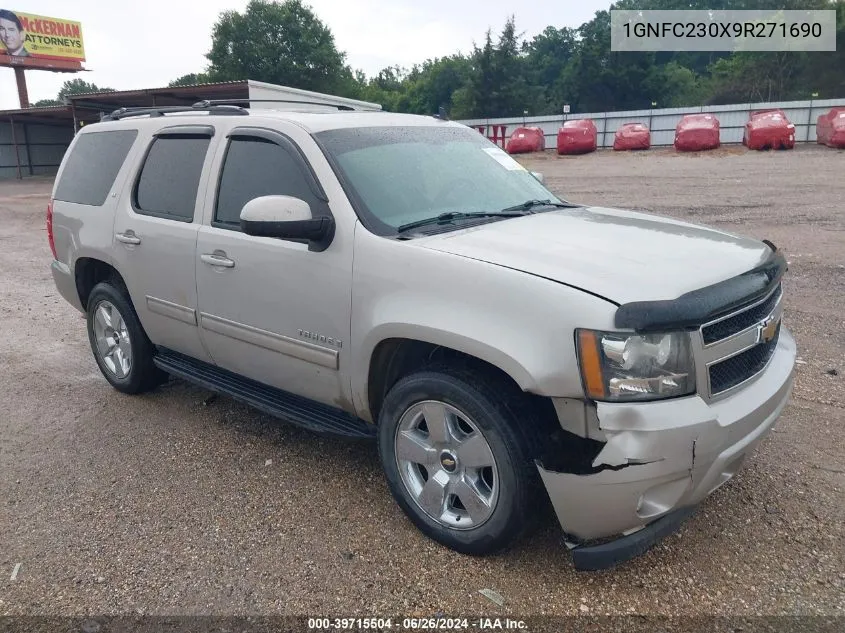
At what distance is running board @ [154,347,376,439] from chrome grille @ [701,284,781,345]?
5.26 ft

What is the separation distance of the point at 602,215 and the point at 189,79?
73.5 metres

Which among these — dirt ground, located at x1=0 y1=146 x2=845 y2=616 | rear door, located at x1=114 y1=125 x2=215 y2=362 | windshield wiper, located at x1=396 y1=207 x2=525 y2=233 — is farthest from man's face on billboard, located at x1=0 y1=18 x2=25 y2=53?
windshield wiper, located at x1=396 y1=207 x2=525 y2=233

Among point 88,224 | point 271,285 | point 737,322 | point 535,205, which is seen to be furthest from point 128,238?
point 737,322

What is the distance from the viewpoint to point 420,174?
11.5 ft

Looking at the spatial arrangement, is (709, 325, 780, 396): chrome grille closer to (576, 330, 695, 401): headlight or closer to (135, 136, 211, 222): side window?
(576, 330, 695, 401): headlight

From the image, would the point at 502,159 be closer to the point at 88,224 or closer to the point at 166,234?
the point at 166,234

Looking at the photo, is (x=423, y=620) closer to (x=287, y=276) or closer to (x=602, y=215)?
(x=287, y=276)

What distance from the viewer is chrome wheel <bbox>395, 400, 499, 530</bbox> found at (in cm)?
276

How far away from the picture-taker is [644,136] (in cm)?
2656

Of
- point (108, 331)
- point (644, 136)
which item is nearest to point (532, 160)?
point (644, 136)

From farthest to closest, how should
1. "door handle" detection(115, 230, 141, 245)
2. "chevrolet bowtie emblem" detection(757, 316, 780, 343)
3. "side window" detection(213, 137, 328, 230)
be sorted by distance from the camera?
"door handle" detection(115, 230, 141, 245)
"side window" detection(213, 137, 328, 230)
"chevrolet bowtie emblem" detection(757, 316, 780, 343)

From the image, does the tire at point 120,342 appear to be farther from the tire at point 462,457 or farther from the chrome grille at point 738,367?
the chrome grille at point 738,367

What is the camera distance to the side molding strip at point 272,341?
3.24 m

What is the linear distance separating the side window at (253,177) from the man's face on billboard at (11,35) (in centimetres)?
5857
